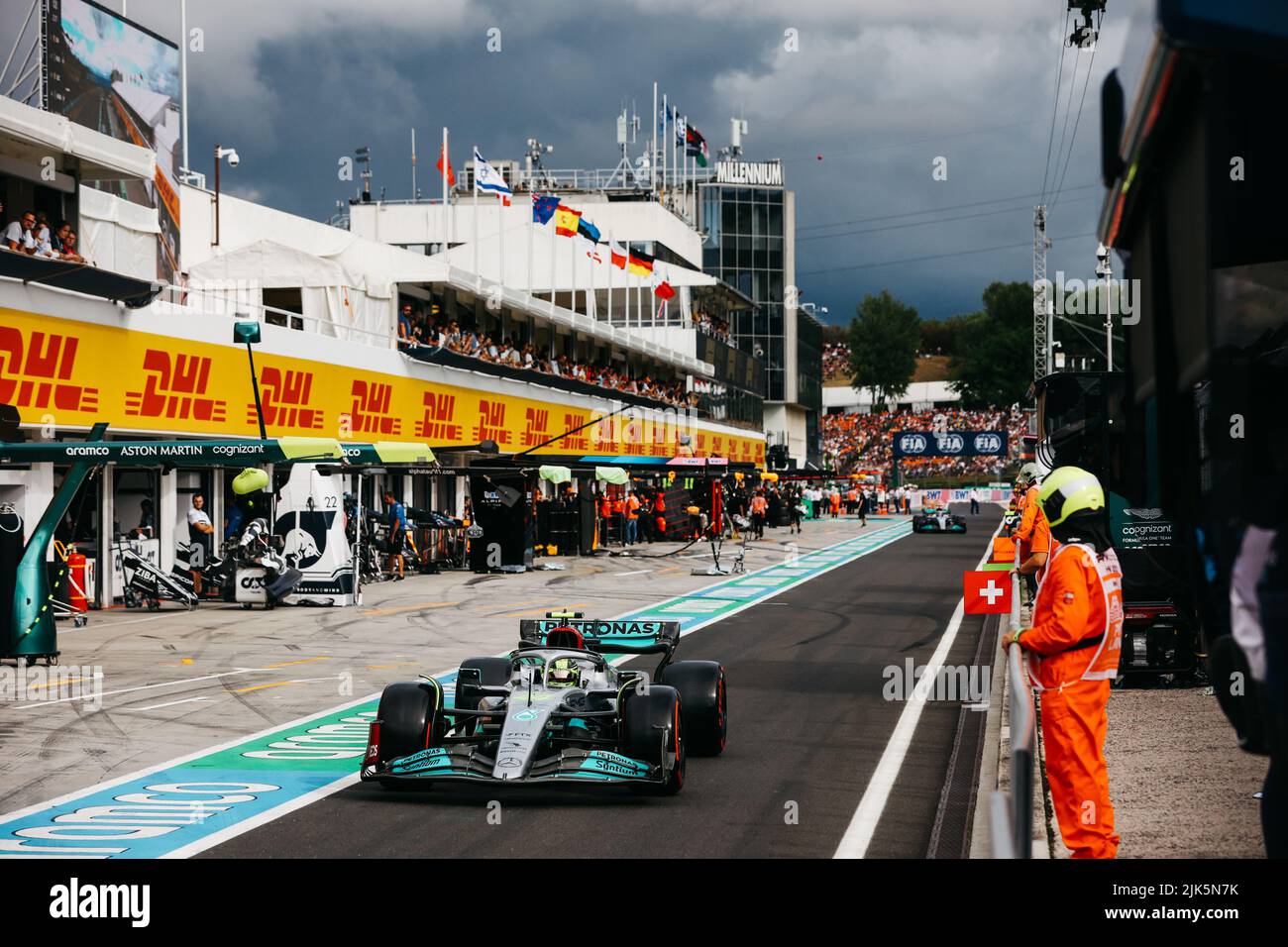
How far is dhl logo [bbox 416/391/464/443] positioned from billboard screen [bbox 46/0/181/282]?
735 cm

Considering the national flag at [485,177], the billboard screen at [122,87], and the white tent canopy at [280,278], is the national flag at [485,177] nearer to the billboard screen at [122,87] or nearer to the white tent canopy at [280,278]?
the white tent canopy at [280,278]

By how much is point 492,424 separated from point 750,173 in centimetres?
6319

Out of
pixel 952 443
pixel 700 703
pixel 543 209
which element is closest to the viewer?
pixel 700 703

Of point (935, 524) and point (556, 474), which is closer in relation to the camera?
point (556, 474)

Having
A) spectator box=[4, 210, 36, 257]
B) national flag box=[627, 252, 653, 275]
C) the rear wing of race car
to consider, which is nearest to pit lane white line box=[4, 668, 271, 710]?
the rear wing of race car

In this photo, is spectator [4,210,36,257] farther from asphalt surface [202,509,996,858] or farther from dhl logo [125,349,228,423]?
asphalt surface [202,509,996,858]

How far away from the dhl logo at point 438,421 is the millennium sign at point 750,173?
213 ft

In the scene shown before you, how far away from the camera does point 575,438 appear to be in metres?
49.6

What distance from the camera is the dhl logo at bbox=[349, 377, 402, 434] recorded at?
3278cm

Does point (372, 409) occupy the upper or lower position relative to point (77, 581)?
upper

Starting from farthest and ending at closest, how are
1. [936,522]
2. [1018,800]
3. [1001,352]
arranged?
[1001,352] < [936,522] < [1018,800]

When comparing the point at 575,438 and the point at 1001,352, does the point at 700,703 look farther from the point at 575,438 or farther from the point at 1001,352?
the point at 1001,352

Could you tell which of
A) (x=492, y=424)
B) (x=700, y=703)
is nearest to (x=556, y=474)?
(x=492, y=424)
